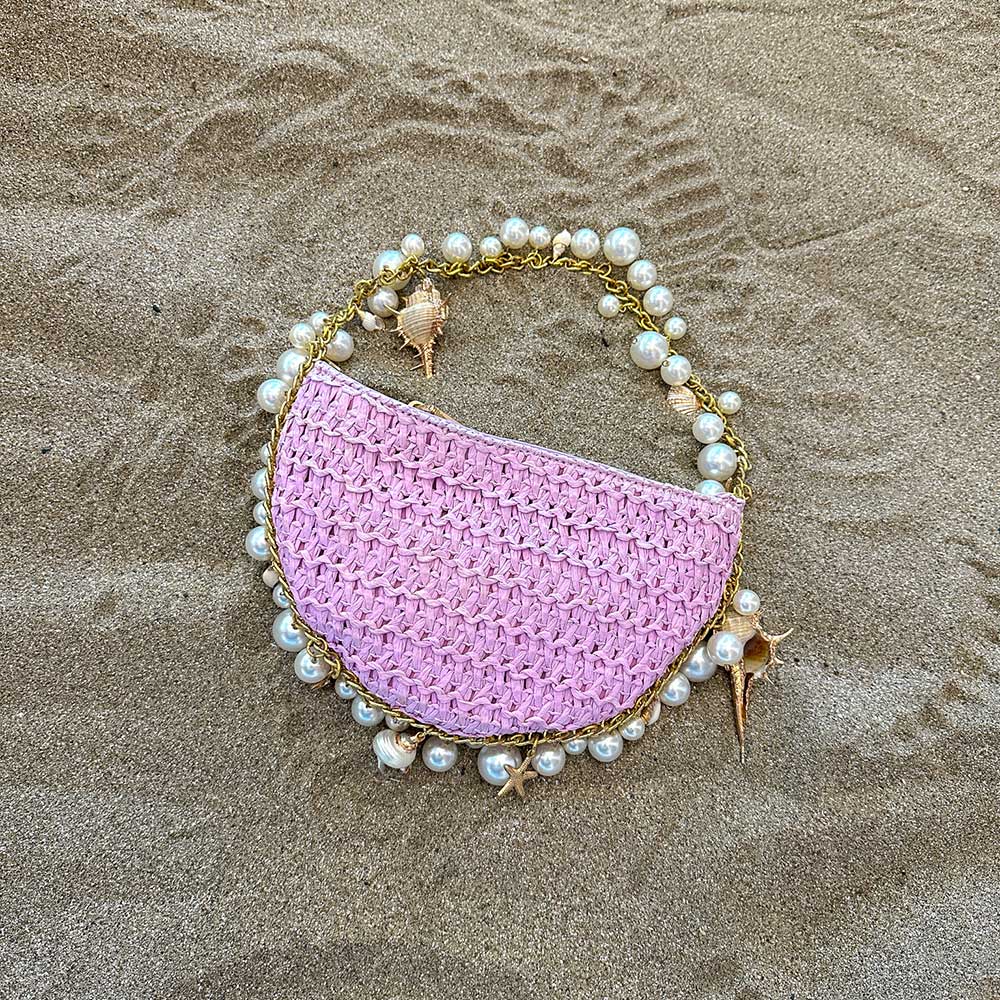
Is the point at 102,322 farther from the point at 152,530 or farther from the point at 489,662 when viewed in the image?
the point at 489,662

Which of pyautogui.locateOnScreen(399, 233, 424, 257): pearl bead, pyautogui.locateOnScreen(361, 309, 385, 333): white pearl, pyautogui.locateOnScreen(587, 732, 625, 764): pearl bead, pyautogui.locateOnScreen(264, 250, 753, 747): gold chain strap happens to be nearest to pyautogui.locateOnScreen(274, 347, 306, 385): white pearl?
pyautogui.locateOnScreen(264, 250, 753, 747): gold chain strap

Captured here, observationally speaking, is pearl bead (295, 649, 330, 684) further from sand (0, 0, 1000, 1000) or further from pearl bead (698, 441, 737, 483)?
pearl bead (698, 441, 737, 483)

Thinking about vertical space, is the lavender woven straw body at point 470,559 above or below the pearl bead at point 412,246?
below

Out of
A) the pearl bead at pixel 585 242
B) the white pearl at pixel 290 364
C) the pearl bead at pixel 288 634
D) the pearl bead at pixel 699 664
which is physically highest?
the pearl bead at pixel 585 242

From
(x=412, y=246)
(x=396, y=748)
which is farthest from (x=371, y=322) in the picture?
(x=396, y=748)

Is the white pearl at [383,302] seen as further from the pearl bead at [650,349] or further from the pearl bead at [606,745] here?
the pearl bead at [606,745]

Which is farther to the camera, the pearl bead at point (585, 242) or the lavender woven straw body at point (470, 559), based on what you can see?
the pearl bead at point (585, 242)

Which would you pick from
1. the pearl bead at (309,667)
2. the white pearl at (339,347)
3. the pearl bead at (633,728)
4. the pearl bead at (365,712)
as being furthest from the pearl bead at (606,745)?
the white pearl at (339,347)
